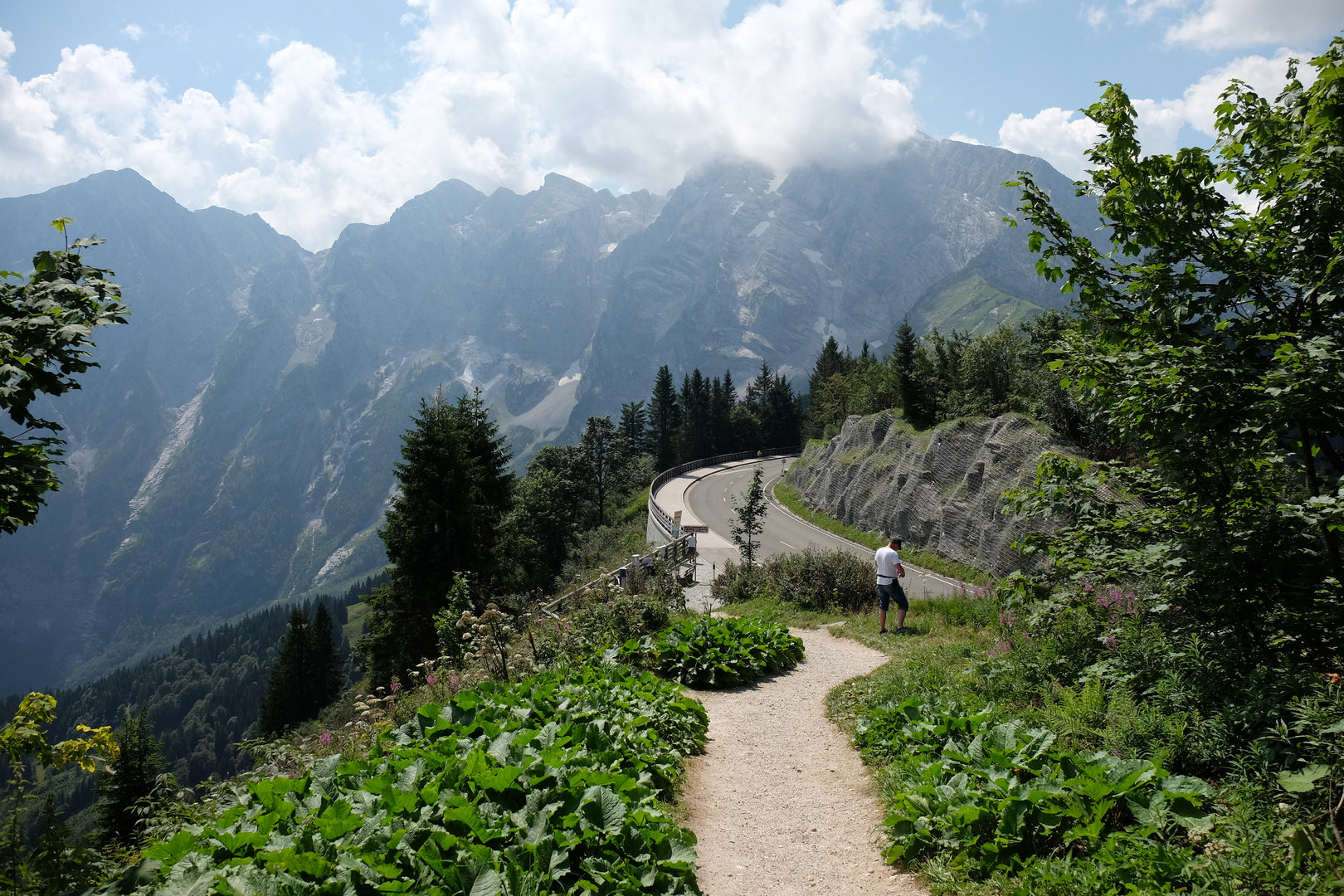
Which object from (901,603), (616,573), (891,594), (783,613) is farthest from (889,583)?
(616,573)

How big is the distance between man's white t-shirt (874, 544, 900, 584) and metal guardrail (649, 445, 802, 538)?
2205 centimetres

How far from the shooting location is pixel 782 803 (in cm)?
622

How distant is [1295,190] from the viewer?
14.2 feet

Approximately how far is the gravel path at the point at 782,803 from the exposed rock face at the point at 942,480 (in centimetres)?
1234

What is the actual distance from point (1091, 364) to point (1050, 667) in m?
3.59

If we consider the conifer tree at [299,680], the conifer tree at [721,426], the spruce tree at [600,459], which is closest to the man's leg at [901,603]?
the spruce tree at [600,459]

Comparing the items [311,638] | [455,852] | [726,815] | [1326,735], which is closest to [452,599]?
[726,815]

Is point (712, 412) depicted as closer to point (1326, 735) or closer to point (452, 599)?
point (452, 599)

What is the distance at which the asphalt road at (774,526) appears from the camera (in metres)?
25.3

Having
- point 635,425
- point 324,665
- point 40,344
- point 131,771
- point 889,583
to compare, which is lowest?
point 324,665

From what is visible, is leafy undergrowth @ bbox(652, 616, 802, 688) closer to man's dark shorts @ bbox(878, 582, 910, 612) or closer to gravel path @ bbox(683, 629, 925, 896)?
gravel path @ bbox(683, 629, 925, 896)

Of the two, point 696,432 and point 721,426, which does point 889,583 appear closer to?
point 696,432

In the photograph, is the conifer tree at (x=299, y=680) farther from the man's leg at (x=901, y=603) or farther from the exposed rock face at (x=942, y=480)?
the man's leg at (x=901, y=603)

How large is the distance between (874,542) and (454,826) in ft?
104
